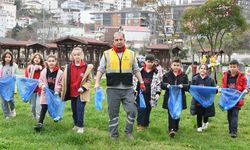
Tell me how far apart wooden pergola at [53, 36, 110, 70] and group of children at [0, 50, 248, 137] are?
16692mm

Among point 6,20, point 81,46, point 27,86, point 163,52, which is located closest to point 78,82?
point 27,86

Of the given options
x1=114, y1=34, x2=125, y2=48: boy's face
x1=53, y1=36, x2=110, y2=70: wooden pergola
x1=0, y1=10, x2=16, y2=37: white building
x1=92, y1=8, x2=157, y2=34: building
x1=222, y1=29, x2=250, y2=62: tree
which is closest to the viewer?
x1=114, y1=34, x2=125, y2=48: boy's face

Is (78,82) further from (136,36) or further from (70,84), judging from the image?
(136,36)

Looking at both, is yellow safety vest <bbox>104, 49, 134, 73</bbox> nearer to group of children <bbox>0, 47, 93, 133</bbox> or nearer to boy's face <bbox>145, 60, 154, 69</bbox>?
group of children <bbox>0, 47, 93, 133</bbox>

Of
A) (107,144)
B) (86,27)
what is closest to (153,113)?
(107,144)

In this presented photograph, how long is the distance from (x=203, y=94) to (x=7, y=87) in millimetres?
4325

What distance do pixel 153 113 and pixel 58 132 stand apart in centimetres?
384

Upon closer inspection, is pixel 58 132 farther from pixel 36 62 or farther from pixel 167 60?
pixel 167 60

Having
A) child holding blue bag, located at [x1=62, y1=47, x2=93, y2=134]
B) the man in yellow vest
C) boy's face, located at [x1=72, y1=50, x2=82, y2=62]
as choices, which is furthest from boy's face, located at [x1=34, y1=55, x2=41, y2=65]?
the man in yellow vest

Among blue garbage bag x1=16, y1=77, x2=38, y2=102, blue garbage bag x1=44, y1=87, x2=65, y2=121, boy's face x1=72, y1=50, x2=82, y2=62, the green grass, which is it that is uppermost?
boy's face x1=72, y1=50, x2=82, y2=62

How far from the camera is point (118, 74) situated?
715 centimetres

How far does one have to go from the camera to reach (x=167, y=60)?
3800 centimetres

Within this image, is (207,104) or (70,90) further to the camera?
(207,104)

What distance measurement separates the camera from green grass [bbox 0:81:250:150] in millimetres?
6934
